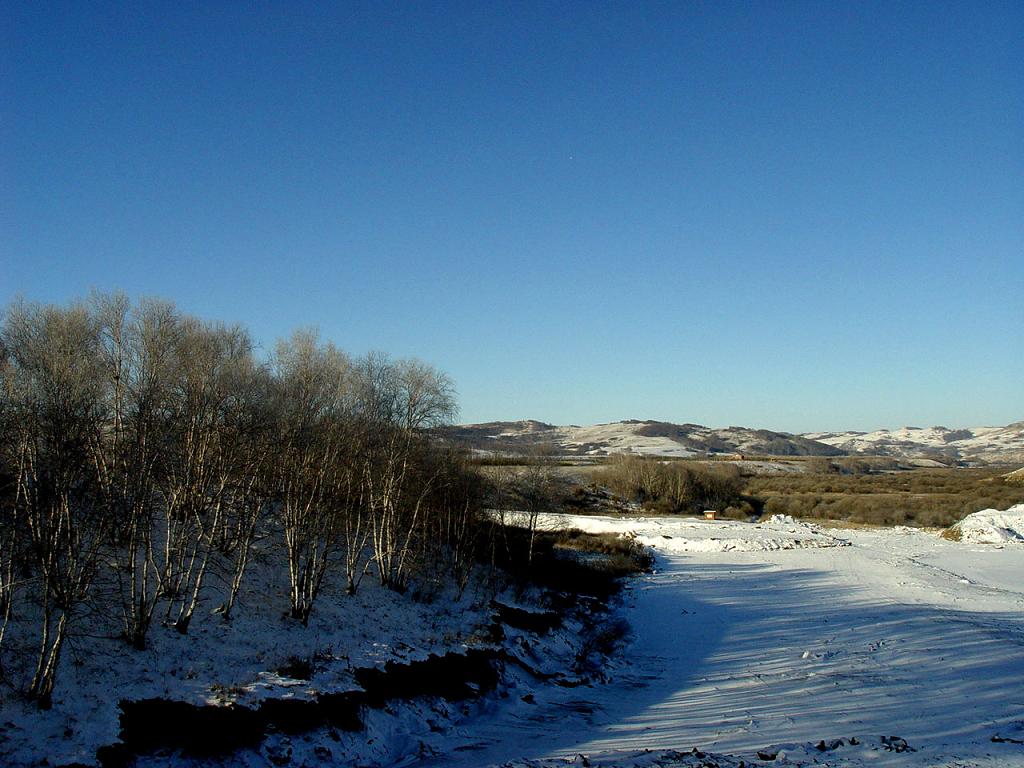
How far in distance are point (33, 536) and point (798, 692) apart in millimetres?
17956

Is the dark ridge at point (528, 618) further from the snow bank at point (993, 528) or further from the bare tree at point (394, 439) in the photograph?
the snow bank at point (993, 528)

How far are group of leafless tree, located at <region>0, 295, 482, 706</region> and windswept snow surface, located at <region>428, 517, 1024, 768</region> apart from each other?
27.3ft

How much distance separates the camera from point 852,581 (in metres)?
37.0

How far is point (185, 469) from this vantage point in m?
18.2

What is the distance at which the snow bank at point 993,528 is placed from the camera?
53.7 metres

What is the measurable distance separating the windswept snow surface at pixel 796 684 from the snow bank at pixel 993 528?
644 inches

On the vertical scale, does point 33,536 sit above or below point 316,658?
above

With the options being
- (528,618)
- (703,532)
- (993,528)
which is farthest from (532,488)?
(993,528)

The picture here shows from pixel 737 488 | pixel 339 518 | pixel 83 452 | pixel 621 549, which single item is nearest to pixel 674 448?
pixel 737 488

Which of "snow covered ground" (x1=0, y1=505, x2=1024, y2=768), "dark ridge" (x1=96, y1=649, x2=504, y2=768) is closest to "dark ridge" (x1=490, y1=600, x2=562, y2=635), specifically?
"snow covered ground" (x1=0, y1=505, x2=1024, y2=768)

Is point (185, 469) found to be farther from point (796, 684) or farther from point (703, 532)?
point (703, 532)

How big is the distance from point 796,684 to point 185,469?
17.6 metres

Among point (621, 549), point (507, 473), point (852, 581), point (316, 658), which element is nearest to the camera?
point (316, 658)

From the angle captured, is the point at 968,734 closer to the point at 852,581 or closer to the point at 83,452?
the point at 83,452
